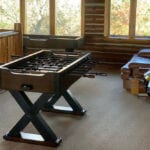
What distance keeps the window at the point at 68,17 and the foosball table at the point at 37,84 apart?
159 inches

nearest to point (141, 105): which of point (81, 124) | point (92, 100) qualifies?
point (92, 100)

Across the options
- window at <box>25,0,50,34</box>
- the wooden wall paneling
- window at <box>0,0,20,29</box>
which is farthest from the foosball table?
window at <box>0,0,20,29</box>

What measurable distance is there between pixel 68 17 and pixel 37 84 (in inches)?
212

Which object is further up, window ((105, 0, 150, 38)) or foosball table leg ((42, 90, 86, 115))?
window ((105, 0, 150, 38))

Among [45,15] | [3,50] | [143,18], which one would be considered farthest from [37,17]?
[143,18]

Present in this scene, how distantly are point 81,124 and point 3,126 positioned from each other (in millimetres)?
1040

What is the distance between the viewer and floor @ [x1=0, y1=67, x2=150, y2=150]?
11.7ft

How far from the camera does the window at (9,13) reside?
8641 mm

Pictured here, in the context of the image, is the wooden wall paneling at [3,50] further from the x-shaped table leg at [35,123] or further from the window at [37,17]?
the x-shaped table leg at [35,123]

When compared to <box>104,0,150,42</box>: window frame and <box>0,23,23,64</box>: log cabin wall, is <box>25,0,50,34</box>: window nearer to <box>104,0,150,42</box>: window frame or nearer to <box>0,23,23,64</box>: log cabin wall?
<box>104,0,150,42</box>: window frame

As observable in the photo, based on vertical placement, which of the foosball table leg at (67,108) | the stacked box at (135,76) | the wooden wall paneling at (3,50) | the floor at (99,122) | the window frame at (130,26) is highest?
the window frame at (130,26)

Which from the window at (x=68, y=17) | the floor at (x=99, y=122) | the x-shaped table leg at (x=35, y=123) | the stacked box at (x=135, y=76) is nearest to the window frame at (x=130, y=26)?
the window at (x=68, y=17)

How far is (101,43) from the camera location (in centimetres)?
817

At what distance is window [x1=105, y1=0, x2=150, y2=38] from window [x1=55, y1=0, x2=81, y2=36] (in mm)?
834
